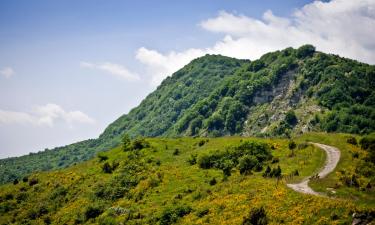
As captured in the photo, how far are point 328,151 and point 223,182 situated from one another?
20762 millimetres

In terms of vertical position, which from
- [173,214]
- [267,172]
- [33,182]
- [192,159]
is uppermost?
[192,159]

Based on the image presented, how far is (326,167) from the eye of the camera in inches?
2842

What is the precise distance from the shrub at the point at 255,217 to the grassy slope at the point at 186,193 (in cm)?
95

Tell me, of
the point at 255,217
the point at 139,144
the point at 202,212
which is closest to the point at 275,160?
the point at 202,212

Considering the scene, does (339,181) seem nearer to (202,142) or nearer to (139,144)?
(202,142)

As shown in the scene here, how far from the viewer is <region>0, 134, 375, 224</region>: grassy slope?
184 feet

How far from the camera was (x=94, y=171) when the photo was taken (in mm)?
103750

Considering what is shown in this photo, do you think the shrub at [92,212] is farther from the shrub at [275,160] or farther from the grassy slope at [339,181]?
the grassy slope at [339,181]

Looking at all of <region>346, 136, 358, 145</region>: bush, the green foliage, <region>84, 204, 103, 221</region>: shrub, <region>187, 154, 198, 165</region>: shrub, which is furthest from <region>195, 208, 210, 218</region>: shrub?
<region>346, 136, 358, 145</region>: bush

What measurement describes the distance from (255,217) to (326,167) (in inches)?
881

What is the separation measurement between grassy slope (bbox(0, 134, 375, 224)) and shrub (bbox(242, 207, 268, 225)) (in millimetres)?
954

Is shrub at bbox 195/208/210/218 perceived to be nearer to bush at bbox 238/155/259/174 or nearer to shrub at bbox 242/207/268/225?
shrub at bbox 242/207/268/225

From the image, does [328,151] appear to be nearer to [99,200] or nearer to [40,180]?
[99,200]

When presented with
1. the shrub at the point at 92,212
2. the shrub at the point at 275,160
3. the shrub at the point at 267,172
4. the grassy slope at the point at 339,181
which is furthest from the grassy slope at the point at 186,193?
the shrub at the point at 92,212
